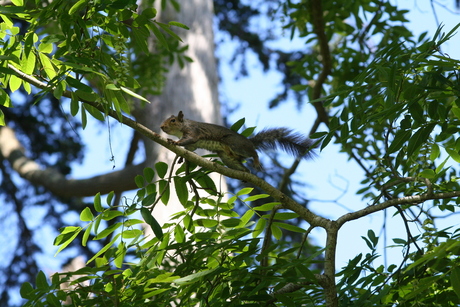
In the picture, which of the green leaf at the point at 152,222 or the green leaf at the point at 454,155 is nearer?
the green leaf at the point at 152,222

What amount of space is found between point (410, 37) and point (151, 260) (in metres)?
2.65

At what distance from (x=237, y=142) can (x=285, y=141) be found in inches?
10.0

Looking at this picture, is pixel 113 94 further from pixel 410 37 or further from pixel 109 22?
pixel 410 37

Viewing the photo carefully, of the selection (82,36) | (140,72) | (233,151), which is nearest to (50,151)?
(140,72)

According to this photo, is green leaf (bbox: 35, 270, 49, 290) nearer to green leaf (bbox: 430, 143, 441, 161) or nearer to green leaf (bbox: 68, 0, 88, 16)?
green leaf (bbox: 68, 0, 88, 16)

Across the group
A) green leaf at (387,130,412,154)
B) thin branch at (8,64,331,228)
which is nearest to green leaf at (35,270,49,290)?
thin branch at (8,64,331,228)

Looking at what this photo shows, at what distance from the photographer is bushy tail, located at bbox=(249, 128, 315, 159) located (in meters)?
2.78

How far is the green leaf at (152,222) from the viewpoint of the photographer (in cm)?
178

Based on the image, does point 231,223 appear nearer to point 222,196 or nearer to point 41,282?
point 222,196

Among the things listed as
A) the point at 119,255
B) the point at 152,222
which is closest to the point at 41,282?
the point at 119,255

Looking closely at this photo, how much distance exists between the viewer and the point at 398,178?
2.03 metres

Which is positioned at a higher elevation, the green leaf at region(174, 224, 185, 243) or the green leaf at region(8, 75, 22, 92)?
the green leaf at region(8, 75, 22, 92)

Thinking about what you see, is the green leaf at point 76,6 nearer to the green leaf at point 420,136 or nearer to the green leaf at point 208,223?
the green leaf at point 208,223

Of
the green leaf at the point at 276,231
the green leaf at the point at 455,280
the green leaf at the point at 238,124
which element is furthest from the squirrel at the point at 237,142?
the green leaf at the point at 455,280
